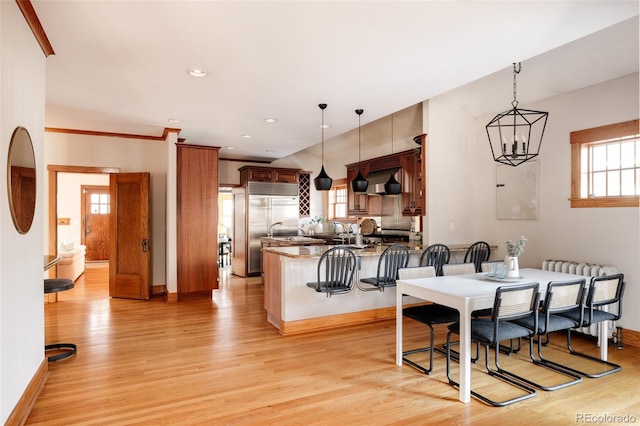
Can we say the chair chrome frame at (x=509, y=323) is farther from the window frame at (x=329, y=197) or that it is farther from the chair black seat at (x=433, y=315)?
the window frame at (x=329, y=197)

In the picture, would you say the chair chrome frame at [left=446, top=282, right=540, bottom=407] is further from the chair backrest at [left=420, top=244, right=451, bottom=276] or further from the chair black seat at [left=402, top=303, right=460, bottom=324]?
the chair backrest at [left=420, top=244, right=451, bottom=276]

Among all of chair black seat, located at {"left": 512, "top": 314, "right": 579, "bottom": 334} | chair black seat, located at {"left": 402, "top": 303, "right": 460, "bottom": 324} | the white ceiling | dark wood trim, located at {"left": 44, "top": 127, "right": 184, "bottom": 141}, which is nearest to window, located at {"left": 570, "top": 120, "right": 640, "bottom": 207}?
the white ceiling

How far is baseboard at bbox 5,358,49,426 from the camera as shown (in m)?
2.19

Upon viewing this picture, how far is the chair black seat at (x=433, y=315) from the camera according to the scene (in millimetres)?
3100

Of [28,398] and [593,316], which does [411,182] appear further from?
[28,398]

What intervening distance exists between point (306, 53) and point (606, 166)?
3.42 metres

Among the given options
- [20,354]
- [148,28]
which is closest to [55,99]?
[148,28]

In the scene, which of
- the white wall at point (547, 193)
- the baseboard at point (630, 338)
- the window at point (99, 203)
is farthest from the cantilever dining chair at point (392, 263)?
the window at point (99, 203)

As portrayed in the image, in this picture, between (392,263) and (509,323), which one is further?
(392,263)

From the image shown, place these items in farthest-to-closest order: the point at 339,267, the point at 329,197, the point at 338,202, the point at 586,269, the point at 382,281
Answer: the point at 329,197 → the point at 338,202 → the point at 382,281 → the point at 339,267 → the point at 586,269

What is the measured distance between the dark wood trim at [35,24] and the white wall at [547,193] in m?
4.38

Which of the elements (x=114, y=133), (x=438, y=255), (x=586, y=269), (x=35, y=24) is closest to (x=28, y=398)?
(x=35, y=24)

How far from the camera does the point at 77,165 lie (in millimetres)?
5801

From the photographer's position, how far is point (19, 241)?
2.28 m
